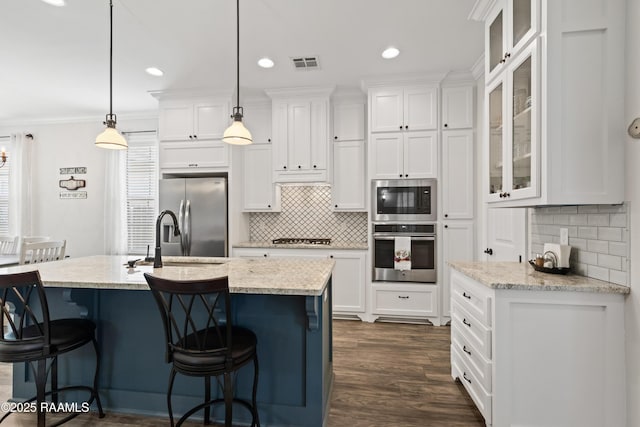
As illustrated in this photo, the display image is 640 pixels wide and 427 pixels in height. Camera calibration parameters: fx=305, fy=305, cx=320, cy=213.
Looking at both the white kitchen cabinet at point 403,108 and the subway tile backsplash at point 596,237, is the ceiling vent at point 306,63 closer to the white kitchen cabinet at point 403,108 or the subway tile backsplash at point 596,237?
the white kitchen cabinet at point 403,108

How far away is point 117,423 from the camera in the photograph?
6.08 feet

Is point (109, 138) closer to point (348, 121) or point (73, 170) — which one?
point (348, 121)

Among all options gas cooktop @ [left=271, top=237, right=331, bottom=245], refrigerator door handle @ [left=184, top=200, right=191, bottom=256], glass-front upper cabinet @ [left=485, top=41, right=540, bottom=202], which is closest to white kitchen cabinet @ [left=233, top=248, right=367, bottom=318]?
gas cooktop @ [left=271, top=237, right=331, bottom=245]

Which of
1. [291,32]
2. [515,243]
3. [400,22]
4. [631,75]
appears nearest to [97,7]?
[291,32]

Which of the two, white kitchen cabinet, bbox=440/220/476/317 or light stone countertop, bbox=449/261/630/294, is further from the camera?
white kitchen cabinet, bbox=440/220/476/317

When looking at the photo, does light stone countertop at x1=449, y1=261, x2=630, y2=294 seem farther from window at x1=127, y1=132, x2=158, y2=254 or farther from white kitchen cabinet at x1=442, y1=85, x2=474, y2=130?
window at x1=127, y1=132, x2=158, y2=254

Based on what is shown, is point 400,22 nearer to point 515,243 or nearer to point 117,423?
point 515,243

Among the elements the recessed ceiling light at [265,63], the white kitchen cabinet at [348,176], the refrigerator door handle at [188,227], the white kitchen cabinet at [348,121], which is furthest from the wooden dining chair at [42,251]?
the white kitchen cabinet at [348,121]

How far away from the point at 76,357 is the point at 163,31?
2.64 m

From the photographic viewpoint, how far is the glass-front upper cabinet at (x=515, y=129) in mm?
1695

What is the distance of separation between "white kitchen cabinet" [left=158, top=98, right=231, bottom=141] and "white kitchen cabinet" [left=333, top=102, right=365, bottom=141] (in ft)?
4.55

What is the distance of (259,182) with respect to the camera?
13.5 feet

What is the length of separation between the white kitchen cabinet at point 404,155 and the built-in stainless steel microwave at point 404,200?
0.08m

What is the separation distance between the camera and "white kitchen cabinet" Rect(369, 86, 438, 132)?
139 inches
